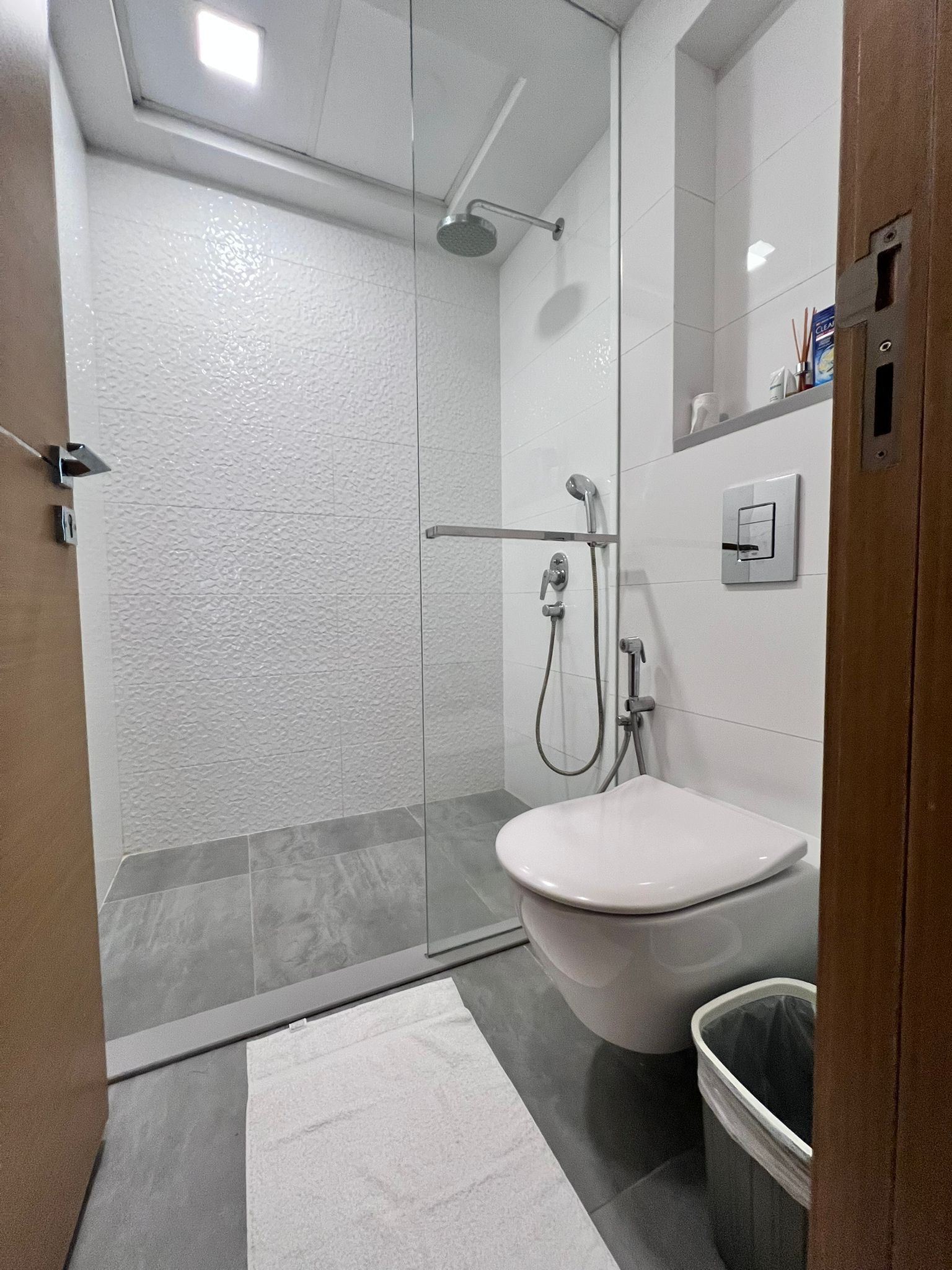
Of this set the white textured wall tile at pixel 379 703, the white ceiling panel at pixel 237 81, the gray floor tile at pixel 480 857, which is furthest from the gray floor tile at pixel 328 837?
the white ceiling panel at pixel 237 81

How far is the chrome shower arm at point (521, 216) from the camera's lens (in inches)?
55.5

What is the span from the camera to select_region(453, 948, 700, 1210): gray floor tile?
841 millimetres

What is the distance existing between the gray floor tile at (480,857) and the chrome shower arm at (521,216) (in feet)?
5.47

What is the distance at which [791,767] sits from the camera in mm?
1045

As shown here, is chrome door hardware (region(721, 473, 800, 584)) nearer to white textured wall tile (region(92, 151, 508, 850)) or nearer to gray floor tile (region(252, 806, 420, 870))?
white textured wall tile (region(92, 151, 508, 850))

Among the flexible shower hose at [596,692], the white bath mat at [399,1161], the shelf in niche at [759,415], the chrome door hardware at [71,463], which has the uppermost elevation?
the shelf in niche at [759,415]

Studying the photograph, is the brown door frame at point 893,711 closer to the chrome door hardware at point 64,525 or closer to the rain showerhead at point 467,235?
the chrome door hardware at point 64,525

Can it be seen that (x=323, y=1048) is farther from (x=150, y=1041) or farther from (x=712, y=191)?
(x=712, y=191)

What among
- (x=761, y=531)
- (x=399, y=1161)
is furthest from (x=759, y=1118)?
(x=761, y=531)

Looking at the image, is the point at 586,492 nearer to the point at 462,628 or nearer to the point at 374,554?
the point at 462,628

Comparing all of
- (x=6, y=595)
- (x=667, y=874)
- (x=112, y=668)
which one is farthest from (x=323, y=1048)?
(x=112, y=668)

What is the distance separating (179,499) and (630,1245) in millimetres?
2168

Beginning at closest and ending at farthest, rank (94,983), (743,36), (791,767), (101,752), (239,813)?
1. (94,983)
2. (791,767)
3. (743,36)
4. (101,752)
5. (239,813)

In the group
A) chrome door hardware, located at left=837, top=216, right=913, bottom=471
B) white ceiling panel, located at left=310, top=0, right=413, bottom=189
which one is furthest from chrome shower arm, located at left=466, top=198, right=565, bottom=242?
chrome door hardware, located at left=837, top=216, right=913, bottom=471
